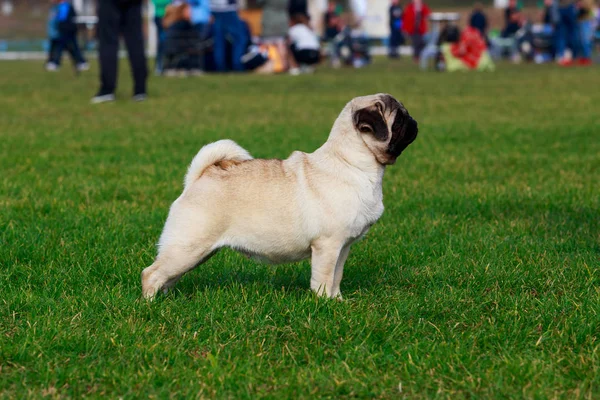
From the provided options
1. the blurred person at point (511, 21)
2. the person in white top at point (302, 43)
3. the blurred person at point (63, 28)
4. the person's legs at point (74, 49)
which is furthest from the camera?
the blurred person at point (511, 21)

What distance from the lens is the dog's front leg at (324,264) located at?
14.0 ft

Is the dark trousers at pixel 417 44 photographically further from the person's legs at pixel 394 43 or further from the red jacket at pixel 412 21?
the person's legs at pixel 394 43

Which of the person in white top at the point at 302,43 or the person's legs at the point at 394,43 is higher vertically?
the person in white top at the point at 302,43

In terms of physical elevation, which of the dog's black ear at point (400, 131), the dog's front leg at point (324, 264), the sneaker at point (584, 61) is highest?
the dog's black ear at point (400, 131)

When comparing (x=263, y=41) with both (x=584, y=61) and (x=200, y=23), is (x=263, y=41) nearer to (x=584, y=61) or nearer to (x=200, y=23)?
(x=200, y=23)

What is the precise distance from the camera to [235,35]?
25.9 m

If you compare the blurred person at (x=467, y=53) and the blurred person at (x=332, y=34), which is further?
the blurred person at (x=332, y=34)

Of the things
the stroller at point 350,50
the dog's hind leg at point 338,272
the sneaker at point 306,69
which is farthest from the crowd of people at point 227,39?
the dog's hind leg at point 338,272

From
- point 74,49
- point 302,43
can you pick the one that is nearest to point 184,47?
point 302,43

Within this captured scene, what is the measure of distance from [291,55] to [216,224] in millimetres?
22046

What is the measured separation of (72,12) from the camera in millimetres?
28250

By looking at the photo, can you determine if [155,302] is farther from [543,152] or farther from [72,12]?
[72,12]

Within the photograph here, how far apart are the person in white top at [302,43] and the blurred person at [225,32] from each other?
4.85ft

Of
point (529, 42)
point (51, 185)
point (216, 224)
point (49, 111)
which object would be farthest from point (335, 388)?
point (529, 42)
